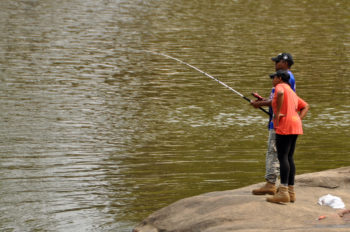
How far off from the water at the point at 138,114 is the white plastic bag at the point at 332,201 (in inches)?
94.2

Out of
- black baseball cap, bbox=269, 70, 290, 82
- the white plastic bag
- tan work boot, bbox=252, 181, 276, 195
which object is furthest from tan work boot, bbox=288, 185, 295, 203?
black baseball cap, bbox=269, 70, 290, 82

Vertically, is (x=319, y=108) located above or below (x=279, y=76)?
below

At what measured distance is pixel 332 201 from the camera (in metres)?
8.28

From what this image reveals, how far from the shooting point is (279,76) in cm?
785

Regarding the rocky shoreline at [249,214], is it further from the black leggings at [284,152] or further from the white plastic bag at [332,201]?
the black leggings at [284,152]

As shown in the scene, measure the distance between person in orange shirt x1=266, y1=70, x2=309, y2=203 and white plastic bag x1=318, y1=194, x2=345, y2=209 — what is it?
0.54m

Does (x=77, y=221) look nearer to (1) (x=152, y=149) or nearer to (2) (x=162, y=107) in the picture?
(1) (x=152, y=149)

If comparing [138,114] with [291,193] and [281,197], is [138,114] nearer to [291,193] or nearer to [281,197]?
[291,193]

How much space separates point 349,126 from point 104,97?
19.0ft

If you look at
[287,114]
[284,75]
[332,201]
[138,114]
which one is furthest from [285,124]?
[138,114]

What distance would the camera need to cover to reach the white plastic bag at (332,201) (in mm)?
8211

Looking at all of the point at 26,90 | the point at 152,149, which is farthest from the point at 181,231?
the point at 26,90

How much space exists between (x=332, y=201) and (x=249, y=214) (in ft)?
3.47

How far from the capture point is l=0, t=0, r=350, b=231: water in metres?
10.8
